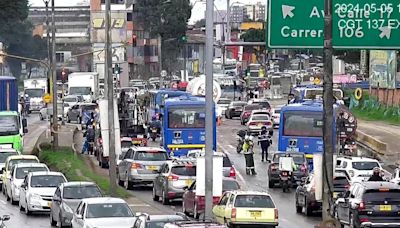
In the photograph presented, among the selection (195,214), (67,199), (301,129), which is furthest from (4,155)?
(195,214)

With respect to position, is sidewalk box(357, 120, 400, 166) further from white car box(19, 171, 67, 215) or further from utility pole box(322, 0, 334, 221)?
utility pole box(322, 0, 334, 221)

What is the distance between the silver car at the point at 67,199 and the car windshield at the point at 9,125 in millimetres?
20437

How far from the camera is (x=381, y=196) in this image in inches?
1237

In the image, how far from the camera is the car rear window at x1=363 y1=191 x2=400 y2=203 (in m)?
31.4

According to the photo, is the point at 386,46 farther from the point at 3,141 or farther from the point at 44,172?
the point at 3,141

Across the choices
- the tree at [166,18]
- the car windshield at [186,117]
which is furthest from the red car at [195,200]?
the tree at [166,18]

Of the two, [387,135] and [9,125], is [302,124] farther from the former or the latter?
[387,135]

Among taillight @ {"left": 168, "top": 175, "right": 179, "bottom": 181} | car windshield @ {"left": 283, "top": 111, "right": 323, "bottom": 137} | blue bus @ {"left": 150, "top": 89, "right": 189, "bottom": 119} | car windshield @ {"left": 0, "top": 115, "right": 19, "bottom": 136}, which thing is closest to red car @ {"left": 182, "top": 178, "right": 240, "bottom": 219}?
taillight @ {"left": 168, "top": 175, "right": 179, "bottom": 181}

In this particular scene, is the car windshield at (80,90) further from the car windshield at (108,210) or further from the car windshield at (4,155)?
the car windshield at (108,210)

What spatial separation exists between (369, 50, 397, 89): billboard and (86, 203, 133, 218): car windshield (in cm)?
5223

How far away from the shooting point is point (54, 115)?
60062 millimetres

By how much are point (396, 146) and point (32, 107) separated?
5146 centimetres

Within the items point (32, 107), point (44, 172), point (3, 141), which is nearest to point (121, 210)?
point (44, 172)

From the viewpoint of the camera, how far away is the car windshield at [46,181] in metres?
39.7
